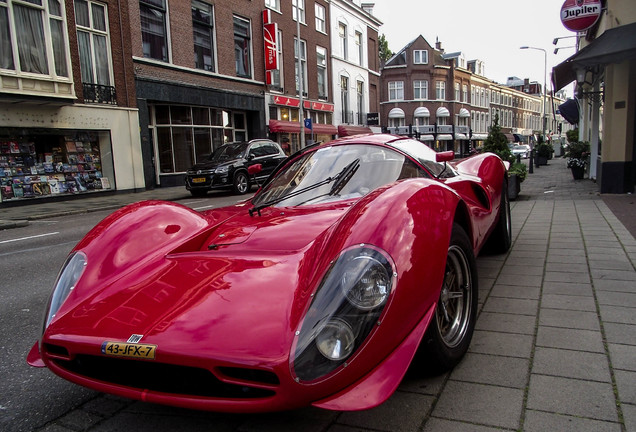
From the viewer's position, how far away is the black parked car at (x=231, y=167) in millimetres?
14016

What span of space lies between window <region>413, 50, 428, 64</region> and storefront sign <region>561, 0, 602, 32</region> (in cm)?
4071

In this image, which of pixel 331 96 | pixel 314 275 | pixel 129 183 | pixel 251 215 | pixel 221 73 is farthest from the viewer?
pixel 331 96

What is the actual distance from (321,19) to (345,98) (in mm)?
5607

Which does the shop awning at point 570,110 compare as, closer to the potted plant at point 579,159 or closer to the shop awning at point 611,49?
the potted plant at point 579,159

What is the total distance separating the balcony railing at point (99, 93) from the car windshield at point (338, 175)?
1464 cm

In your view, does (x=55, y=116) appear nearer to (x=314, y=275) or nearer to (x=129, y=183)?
(x=129, y=183)

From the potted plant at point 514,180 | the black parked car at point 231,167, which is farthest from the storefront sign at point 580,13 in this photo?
the black parked car at point 231,167

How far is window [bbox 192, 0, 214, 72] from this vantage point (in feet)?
65.2

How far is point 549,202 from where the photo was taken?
28.9ft

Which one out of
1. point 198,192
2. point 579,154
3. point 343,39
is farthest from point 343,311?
point 343,39

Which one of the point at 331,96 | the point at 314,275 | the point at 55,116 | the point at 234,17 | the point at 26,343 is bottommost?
the point at 26,343

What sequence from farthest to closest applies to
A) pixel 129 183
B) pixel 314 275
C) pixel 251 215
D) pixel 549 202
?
1. pixel 129 183
2. pixel 549 202
3. pixel 251 215
4. pixel 314 275

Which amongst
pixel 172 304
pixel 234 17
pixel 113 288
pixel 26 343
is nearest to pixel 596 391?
pixel 172 304

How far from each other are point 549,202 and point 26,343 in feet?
29.0
